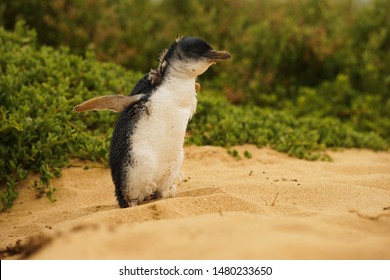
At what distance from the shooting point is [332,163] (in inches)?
242

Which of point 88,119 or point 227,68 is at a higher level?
point 227,68

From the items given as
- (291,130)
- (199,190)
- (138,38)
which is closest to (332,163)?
(291,130)

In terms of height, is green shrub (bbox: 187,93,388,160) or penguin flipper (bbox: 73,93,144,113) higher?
penguin flipper (bbox: 73,93,144,113)

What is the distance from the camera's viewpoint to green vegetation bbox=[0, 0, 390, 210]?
19.5ft

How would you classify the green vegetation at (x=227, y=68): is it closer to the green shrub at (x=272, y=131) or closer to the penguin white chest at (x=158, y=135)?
the green shrub at (x=272, y=131)

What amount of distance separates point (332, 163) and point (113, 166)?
8.78ft

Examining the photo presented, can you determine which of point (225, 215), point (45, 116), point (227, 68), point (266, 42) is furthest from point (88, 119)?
point (266, 42)

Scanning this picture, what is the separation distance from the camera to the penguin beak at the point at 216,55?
3926mm

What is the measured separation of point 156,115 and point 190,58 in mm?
410

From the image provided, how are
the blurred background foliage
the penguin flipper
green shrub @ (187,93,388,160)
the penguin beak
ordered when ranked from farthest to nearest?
1. the blurred background foliage
2. green shrub @ (187,93,388,160)
3. the penguin flipper
4. the penguin beak

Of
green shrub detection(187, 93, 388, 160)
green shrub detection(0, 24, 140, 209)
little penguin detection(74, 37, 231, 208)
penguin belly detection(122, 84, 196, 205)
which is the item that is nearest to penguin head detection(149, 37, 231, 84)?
little penguin detection(74, 37, 231, 208)

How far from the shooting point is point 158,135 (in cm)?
401

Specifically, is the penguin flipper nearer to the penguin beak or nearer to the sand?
the penguin beak

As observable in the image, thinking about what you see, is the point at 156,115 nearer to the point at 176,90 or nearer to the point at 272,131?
the point at 176,90
